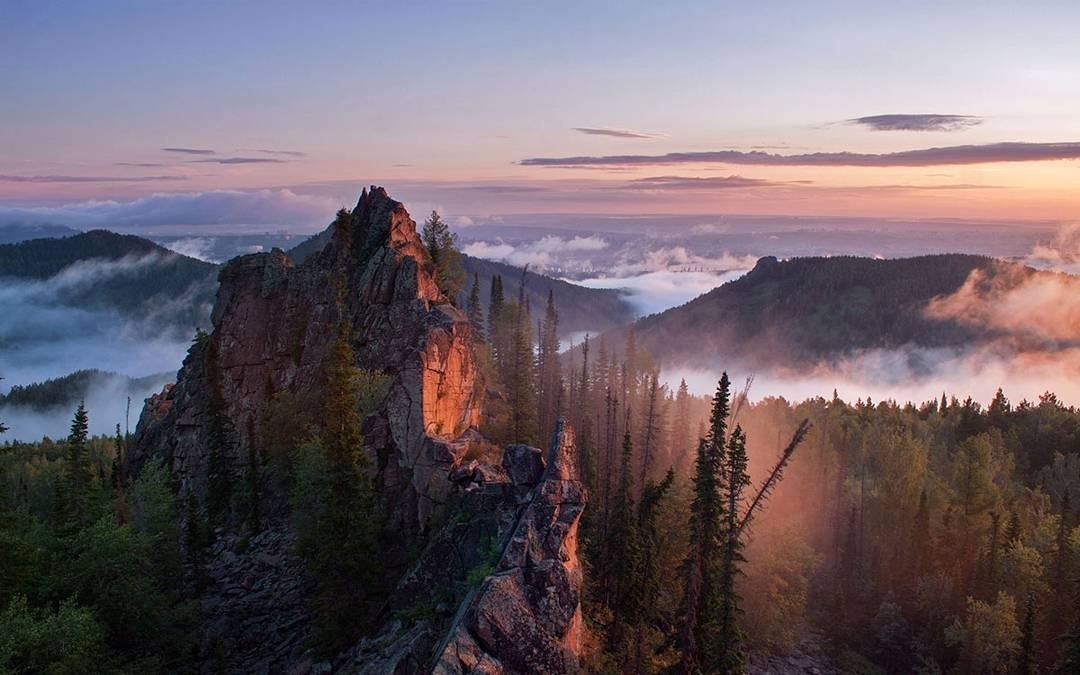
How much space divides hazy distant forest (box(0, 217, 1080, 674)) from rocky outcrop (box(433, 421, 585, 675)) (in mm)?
2784

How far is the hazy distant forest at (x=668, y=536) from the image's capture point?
4347 cm

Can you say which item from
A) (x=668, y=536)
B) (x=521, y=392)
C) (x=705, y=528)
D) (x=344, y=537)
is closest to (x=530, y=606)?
(x=705, y=528)

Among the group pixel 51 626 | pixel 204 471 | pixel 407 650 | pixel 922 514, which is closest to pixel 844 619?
pixel 922 514

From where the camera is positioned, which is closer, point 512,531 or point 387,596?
point 512,531

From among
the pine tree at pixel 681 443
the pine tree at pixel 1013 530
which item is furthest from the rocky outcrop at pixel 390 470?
the pine tree at pixel 1013 530

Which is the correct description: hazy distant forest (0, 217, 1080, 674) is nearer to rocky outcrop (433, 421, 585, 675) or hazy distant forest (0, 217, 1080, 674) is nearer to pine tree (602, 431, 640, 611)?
pine tree (602, 431, 640, 611)

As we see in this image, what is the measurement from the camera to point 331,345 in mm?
70500

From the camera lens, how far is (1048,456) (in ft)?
470

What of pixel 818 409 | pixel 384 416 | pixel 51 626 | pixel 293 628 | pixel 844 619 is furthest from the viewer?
pixel 818 409

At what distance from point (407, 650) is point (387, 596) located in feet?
37.2

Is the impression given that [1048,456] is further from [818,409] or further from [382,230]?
[382,230]

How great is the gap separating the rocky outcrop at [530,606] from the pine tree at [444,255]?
4021 cm

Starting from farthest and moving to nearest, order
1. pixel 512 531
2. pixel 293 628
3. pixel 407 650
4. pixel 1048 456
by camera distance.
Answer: pixel 1048 456 < pixel 293 628 < pixel 512 531 < pixel 407 650

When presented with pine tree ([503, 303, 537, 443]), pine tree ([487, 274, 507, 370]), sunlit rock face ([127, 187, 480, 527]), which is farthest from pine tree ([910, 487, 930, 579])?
sunlit rock face ([127, 187, 480, 527])
